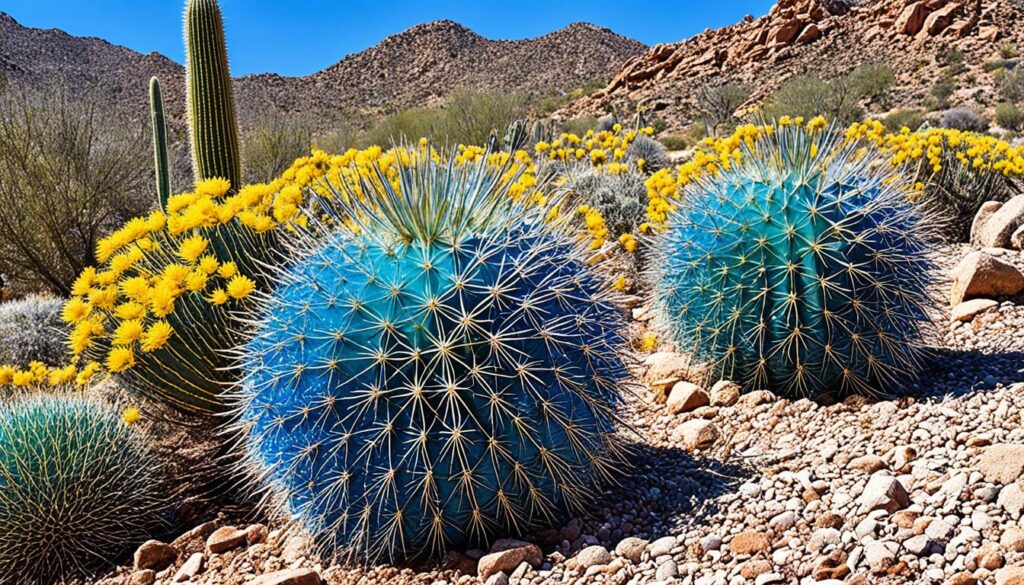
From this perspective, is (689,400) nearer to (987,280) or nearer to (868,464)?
(868,464)

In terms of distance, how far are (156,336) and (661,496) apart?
219 centimetres

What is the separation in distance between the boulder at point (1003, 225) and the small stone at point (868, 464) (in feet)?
12.9

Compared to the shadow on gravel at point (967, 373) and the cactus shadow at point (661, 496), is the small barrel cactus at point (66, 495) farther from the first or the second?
the shadow on gravel at point (967, 373)

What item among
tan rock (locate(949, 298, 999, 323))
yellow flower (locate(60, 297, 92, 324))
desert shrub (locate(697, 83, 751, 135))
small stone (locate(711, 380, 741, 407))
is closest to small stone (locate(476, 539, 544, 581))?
small stone (locate(711, 380, 741, 407))

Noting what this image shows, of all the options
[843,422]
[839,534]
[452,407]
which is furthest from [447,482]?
[843,422]

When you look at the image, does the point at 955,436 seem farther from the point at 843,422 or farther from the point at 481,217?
the point at 481,217

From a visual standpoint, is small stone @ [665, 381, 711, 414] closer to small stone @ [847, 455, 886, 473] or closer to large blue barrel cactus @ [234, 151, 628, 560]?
small stone @ [847, 455, 886, 473]

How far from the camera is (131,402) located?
4531mm

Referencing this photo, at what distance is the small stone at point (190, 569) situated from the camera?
326 cm

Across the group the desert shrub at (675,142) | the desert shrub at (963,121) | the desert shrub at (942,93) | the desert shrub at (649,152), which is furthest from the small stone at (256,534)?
the desert shrub at (942,93)

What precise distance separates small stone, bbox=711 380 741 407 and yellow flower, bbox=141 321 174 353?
8.48 feet

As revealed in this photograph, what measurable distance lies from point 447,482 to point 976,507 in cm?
170

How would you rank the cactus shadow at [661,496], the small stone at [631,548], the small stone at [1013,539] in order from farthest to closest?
the cactus shadow at [661,496]
the small stone at [631,548]
the small stone at [1013,539]

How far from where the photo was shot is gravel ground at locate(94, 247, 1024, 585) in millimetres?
2498
